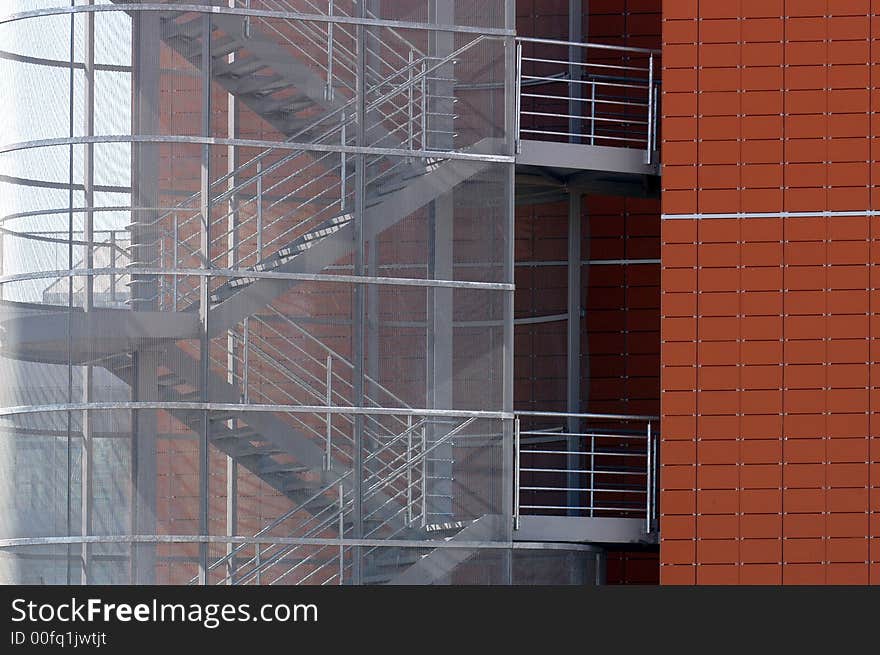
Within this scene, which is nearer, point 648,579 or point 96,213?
point 96,213

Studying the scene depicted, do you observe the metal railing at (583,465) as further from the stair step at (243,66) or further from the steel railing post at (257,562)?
the stair step at (243,66)

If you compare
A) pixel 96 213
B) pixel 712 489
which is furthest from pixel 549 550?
pixel 96 213

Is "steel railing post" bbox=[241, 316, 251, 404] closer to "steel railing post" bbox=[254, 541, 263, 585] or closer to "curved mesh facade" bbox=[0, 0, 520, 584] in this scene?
"curved mesh facade" bbox=[0, 0, 520, 584]

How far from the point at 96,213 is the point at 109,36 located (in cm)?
173

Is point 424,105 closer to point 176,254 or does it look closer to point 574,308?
point 176,254

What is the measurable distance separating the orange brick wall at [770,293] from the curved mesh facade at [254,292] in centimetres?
177

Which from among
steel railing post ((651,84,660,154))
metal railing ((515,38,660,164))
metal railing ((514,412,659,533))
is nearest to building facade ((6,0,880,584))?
steel railing post ((651,84,660,154))

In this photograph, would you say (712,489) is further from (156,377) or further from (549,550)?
(156,377)

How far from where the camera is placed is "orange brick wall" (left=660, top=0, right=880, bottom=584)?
1912 cm

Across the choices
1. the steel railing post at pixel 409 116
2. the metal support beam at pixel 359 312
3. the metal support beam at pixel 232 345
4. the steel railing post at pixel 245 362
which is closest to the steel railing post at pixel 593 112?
the steel railing post at pixel 409 116

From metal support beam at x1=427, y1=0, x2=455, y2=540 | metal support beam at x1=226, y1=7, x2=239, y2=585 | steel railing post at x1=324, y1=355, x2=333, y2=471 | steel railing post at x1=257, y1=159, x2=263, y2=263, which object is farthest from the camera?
metal support beam at x1=427, y1=0, x2=455, y2=540

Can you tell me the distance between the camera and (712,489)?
19219 millimetres

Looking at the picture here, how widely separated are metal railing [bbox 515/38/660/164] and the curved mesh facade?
1378mm

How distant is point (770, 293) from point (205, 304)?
17.6 ft
